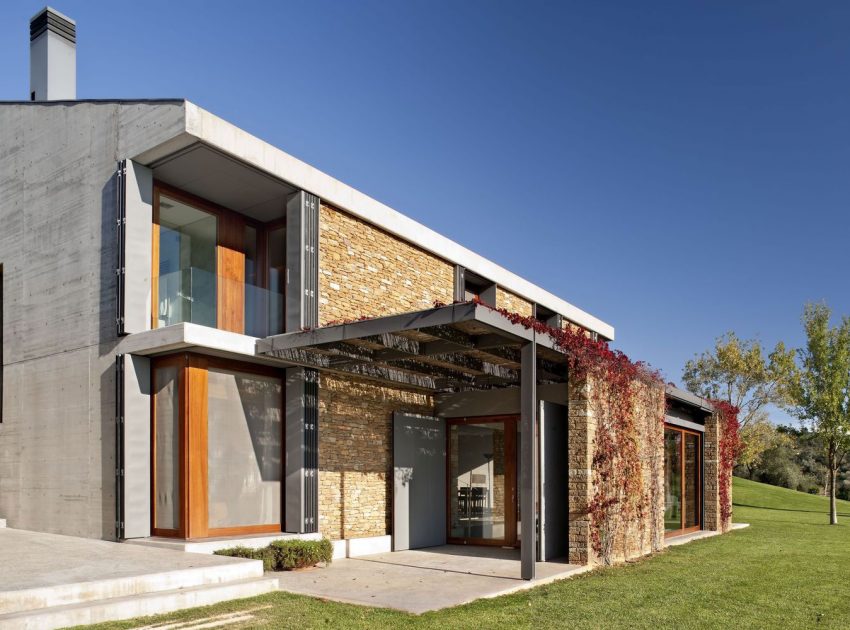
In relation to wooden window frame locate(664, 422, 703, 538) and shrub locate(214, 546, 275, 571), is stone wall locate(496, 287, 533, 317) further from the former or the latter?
shrub locate(214, 546, 275, 571)

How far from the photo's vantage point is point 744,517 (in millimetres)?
23891

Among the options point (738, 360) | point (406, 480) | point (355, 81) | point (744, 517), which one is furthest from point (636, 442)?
point (738, 360)

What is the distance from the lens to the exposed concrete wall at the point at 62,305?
10.9 metres

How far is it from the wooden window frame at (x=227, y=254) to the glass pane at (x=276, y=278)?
89 millimetres

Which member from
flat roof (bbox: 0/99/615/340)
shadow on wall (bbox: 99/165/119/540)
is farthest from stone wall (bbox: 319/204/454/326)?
shadow on wall (bbox: 99/165/119/540)

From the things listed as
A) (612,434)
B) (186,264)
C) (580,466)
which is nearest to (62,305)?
(186,264)

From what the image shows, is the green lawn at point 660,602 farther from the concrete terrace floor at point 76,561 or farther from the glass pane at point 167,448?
the glass pane at point 167,448

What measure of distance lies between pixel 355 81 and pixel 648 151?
34.7 feet

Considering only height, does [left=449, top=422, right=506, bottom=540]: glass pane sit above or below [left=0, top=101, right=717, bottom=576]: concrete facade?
below

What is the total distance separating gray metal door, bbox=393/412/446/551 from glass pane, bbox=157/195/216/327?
14.9ft

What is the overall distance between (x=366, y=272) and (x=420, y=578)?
19.3 ft

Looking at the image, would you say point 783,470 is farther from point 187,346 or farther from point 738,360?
point 187,346

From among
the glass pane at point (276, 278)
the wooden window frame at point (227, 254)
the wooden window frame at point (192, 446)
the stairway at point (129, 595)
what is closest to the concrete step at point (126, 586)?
the stairway at point (129, 595)

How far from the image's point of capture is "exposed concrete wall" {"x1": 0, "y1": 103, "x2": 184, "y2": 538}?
1089 cm
